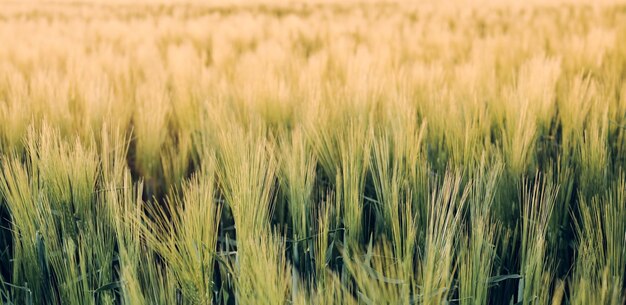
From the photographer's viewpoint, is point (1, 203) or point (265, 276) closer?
point (265, 276)

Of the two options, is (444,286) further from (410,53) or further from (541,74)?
(410,53)

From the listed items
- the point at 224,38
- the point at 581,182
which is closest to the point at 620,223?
the point at 581,182

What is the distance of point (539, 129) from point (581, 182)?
31 cm

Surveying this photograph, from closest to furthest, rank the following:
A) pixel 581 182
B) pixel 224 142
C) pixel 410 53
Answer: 1. pixel 224 142
2. pixel 581 182
3. pixel 410 53

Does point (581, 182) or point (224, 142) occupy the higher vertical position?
point (224, 142)

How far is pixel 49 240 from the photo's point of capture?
760 millimetres

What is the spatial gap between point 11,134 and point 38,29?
10.5ft

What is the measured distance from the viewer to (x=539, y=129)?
128 centimetres

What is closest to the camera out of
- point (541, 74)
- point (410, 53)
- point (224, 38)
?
point (541, 74)

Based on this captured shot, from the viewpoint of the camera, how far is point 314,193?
3.60ft

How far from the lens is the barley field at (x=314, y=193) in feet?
2.13

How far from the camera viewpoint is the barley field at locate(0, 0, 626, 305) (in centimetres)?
65

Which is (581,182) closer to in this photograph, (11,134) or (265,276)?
(265,276)

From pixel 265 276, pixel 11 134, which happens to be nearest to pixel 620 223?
pixel 265 276
